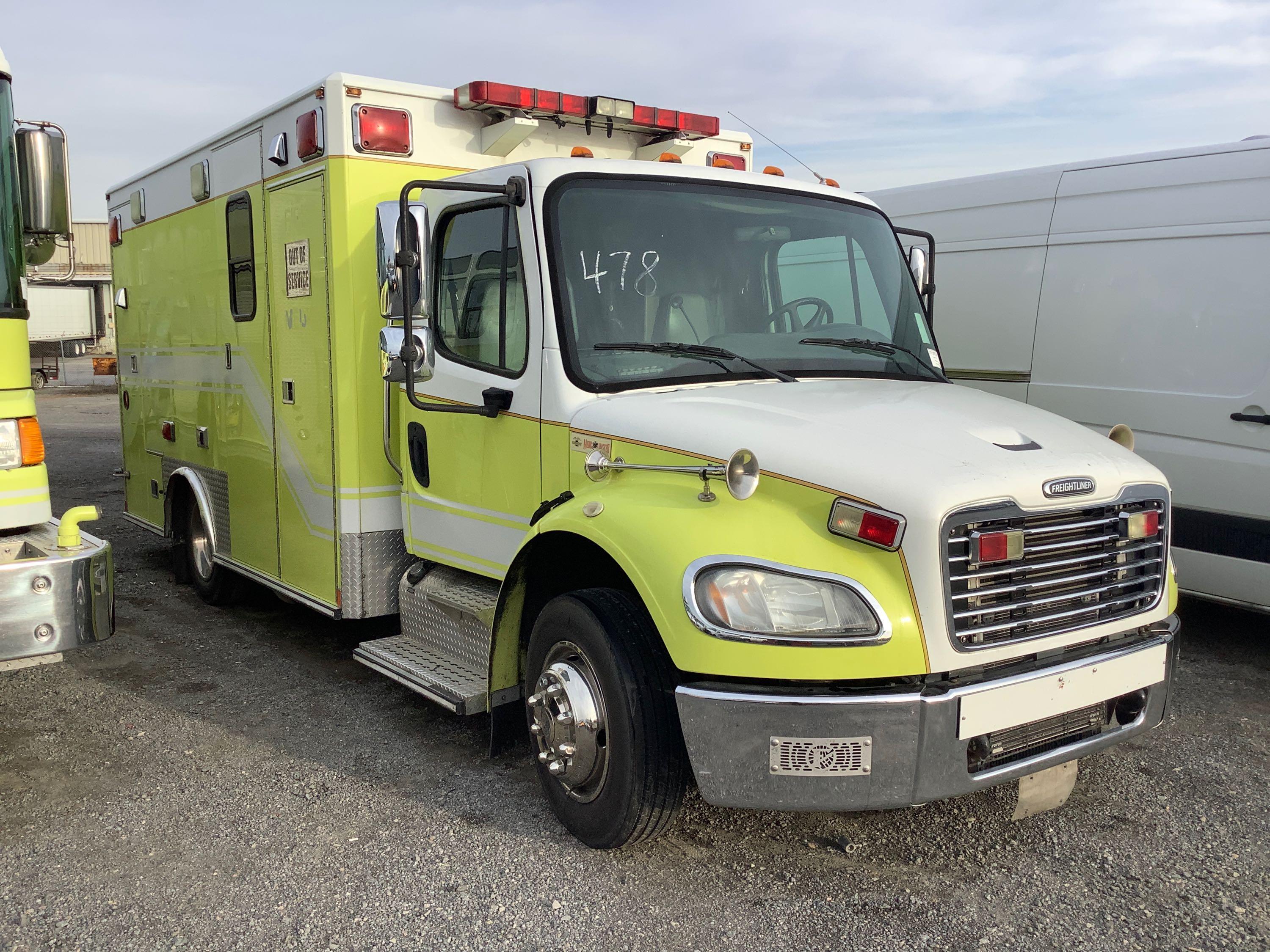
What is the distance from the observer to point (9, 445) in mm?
4242

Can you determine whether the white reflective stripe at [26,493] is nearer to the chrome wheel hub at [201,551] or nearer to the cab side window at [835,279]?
the chrome wheel hub at [201,551]

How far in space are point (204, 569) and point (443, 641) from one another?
3.13 metres

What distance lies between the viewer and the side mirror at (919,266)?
15.9ft

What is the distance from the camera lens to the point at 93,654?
19.6 ft

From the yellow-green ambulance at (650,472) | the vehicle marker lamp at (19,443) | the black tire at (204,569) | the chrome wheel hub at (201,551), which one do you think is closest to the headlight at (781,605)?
the yellow-green ambulance at (650,472)

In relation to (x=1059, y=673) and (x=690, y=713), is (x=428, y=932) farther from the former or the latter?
(x=1059, y=673)

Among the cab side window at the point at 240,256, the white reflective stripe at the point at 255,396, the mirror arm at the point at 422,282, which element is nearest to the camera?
the mirror arm at the point at 422,282

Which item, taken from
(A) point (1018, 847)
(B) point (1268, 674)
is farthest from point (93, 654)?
(B) point (1268, 674)

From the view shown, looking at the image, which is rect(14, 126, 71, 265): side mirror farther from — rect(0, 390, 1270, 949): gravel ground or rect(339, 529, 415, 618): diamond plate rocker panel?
rect(0, 390, 1270, 949): gravel ground

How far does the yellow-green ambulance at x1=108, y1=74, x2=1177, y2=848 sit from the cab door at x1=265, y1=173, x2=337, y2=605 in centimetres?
2

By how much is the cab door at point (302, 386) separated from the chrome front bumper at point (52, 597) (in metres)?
1.12

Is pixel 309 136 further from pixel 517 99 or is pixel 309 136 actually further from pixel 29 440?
pixel 29 440

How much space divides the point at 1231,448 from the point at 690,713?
3.87 metres

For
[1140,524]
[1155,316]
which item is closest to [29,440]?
[1140,524]
